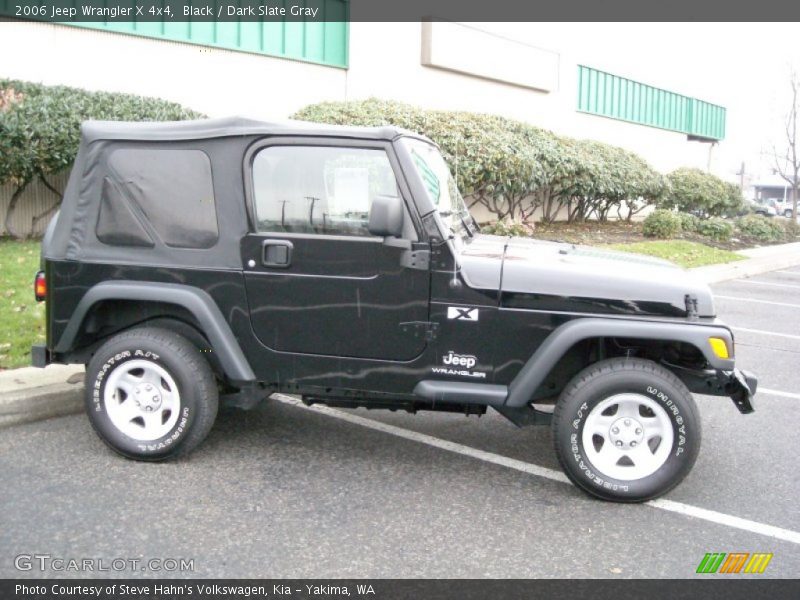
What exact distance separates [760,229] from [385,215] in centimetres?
2283

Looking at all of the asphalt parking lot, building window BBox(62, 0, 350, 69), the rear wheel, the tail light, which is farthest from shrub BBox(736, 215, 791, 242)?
the tail light

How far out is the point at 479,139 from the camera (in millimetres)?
15938

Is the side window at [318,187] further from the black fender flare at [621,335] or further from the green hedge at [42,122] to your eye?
the green hedge at [42,122]

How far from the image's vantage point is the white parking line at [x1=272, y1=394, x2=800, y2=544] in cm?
398

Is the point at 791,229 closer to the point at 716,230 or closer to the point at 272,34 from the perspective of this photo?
the point at 716,230

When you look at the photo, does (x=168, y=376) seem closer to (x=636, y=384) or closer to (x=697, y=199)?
(x=636, y=384)

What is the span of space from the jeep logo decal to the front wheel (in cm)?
51

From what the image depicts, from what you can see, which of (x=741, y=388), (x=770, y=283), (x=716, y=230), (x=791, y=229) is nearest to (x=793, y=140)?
(x=791, y=229)

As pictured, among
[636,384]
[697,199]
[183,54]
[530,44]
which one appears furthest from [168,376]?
[697,199]

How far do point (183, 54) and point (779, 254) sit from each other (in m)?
14.3

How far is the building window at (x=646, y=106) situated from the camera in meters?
29.0

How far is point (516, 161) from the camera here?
52.7 feet

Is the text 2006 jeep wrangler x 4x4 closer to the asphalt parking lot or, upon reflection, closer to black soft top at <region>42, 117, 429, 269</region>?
black soft top at <region>42, 117, 429, 269</region>

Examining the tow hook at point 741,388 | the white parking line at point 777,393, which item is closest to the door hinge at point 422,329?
the tow hook at point 741,388
